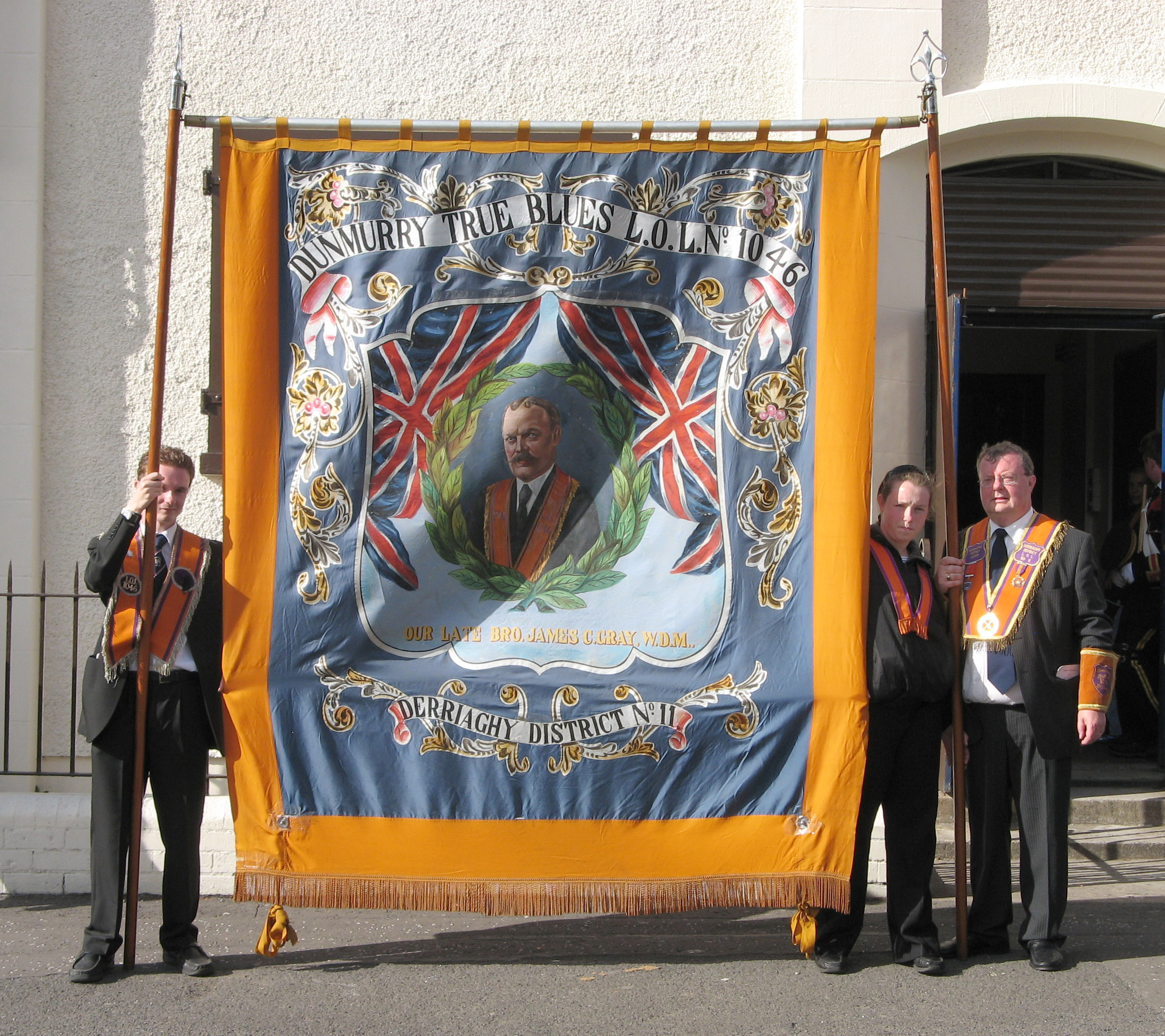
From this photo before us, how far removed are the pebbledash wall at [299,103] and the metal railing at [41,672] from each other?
61 mm

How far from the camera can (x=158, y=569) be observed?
439 cm

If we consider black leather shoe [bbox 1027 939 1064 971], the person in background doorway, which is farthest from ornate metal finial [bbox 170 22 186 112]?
the person in background doorway

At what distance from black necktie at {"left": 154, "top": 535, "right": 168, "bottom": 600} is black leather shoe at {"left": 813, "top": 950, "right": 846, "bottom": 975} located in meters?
2.85

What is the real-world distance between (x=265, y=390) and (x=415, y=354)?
1.87 ft

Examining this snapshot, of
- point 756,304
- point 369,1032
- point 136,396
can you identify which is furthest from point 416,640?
point 136,396

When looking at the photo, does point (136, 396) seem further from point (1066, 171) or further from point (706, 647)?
point (1066, 171)

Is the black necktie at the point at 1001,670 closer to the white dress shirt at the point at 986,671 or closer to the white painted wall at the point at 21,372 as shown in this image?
the white dress shirt at the point at 986,671

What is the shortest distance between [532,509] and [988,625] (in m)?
1.81

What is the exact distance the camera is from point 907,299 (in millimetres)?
6426

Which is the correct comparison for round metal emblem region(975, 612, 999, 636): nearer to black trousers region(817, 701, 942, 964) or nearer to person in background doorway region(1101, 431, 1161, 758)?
black trousers region(817, 701, 942, 964)

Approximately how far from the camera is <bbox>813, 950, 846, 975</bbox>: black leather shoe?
4387 millimetres

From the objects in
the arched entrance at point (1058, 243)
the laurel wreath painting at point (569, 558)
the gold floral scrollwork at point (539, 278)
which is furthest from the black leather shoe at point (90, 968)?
the arched entrance at point (1058, 243)

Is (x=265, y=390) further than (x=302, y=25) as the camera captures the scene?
No

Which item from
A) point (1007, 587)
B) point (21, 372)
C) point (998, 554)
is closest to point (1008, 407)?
point (998, 554)
